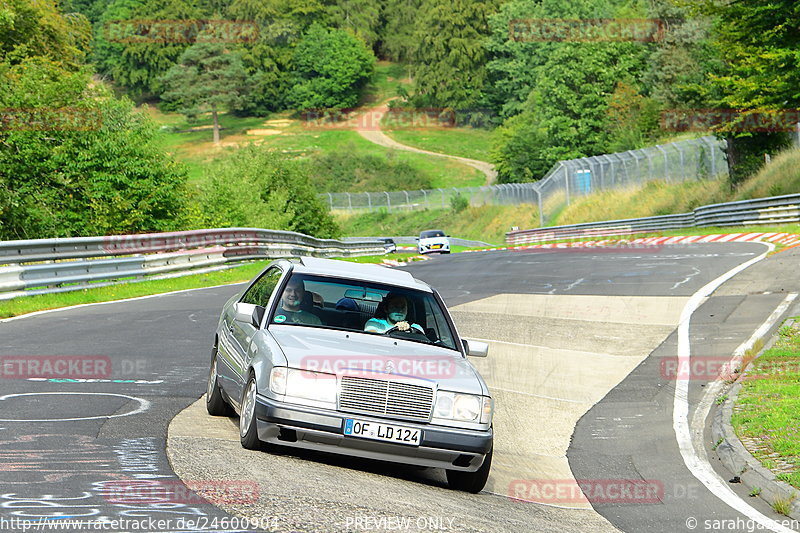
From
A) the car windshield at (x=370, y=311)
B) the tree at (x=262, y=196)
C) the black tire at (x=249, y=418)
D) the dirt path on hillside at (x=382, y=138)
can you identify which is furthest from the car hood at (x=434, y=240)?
the dirt path on hillside at (x=382, y=138)

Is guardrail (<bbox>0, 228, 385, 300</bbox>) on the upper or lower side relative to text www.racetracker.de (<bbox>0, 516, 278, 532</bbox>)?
lower

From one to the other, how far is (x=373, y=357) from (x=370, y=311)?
4.14ft

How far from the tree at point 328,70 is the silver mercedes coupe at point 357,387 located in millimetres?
141978

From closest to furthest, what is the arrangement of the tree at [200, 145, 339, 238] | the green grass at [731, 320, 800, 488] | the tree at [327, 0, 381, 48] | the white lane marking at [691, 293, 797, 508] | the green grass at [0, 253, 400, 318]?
the green grass at [731, 320, 800, 488]
the white lane marking at [691, 293, 797, 508]
the green grass at [0, 253, 400, 318]
the tree at [200, 145, 339, 238]
the tree at [327, 0, 381, 48]

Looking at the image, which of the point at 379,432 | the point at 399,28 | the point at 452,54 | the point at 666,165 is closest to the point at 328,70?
the point at 452,54

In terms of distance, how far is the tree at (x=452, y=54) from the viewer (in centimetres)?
14088

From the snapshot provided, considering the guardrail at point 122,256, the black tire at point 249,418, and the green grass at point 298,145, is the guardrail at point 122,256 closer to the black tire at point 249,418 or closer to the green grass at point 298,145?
the black tire at point 249,418

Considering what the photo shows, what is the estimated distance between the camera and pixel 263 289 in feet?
31.8

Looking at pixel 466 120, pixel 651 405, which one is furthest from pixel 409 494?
pixel 466 120

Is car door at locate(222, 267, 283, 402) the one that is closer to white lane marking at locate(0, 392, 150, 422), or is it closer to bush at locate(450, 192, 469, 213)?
white lane marking at locate(0, 392, 150, 422)

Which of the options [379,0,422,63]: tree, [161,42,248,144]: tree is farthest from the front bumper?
[379,0,422,63]: tree

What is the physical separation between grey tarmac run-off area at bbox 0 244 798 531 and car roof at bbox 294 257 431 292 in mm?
1561

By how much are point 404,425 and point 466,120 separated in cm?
13829

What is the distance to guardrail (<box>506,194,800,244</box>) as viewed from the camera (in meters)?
36.9
